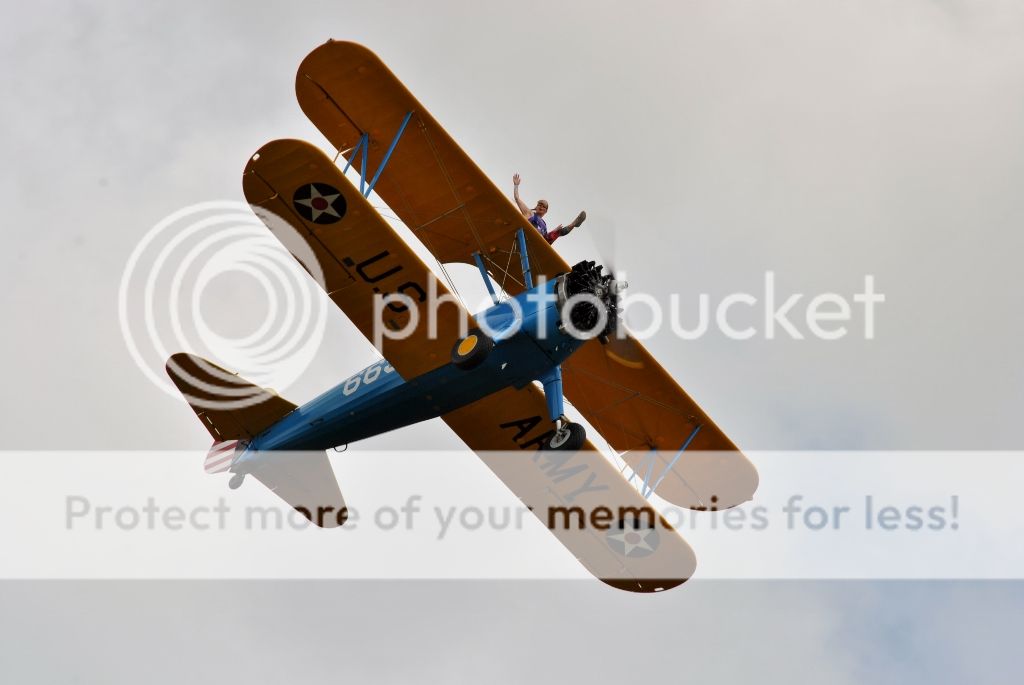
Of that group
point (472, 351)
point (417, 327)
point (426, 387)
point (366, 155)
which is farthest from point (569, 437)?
point (366, 155)

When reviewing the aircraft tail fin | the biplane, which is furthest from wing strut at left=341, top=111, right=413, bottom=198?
the aircraft tail fin

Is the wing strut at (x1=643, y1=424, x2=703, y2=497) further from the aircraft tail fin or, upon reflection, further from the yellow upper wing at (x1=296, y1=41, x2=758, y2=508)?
the aircraft tail fin

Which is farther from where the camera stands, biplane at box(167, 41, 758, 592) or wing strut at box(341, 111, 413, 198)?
wing strut at box(341, 111, 413, 198)

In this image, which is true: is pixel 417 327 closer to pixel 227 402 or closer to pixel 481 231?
pixel 481 231

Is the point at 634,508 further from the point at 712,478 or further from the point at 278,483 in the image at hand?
the point at 278,483

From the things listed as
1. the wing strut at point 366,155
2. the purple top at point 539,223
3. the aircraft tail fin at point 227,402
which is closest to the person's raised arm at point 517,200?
the purple top at point 539,223
